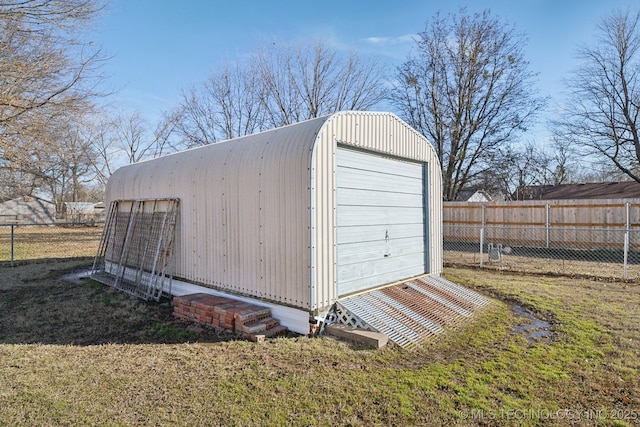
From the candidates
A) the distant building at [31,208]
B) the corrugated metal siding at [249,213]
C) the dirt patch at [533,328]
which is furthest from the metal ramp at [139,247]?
the distant building at [31,208]

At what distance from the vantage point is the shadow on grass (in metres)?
4.39

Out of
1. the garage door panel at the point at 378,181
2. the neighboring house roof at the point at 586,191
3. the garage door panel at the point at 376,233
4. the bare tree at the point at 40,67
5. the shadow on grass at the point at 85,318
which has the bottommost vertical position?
the shadow on grass at the point at 85,318

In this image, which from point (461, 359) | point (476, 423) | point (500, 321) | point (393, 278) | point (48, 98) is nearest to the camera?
point (476, 423)

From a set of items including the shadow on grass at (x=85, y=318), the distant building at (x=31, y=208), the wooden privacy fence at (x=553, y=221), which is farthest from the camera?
the distant building at (x=31, y=208)

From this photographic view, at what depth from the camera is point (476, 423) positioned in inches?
100

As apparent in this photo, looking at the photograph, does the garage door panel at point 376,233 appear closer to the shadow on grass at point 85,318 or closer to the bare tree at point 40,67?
the shadow on grass at point 85,318

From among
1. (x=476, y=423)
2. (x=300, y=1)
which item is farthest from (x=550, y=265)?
(x=300, y=1)

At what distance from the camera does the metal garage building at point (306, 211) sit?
4.36m

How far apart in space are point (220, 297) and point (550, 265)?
8.85 metres

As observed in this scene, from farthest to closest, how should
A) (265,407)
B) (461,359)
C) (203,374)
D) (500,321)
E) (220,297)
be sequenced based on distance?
(220,297) → (500,321) → (461,359) → (203,374) → (265,407)

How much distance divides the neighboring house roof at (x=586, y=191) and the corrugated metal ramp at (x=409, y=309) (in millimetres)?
19604

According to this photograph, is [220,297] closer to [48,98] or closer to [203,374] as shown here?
[203,374]

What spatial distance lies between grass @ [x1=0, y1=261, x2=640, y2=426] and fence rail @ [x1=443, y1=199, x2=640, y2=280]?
4.54 meters

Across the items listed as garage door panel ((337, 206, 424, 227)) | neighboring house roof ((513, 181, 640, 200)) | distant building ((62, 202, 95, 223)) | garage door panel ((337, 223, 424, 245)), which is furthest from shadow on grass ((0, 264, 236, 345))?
distant building ((62, 202, 95, 223))
